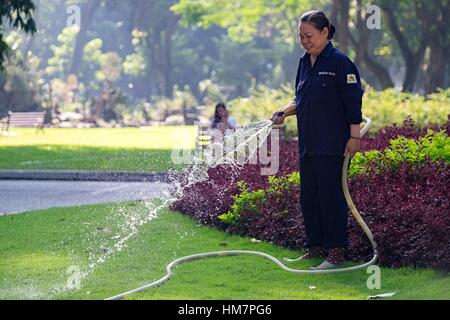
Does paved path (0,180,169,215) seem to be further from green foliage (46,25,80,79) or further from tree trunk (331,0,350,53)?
green foliage (46,25,80,79)

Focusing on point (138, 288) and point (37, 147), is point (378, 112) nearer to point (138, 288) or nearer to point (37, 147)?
point (37, 147)

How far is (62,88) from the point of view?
6950 centimetres

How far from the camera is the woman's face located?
27.1 feet

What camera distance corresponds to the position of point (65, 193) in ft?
53.1

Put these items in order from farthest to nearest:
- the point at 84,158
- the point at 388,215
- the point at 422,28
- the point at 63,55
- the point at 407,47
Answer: the point at 63,55
the point at 422,28
the point at 407,47
the point at 84,158
the point at 388,215

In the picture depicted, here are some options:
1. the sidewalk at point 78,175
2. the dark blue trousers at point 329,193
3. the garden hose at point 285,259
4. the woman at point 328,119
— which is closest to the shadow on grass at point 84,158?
the sidewalk at point 78,175

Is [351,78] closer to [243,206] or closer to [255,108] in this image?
[243,206]

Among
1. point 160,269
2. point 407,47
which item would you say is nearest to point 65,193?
point 160,269

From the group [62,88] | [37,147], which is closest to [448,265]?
[37,147]

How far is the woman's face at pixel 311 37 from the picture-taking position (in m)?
8.25

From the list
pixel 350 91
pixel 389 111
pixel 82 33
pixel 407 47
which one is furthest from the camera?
pixel 82 33

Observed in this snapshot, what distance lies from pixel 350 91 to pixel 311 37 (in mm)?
498

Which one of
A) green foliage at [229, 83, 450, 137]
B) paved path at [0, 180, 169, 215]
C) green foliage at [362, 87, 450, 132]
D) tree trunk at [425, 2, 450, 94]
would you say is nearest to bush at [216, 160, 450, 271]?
paved path at [0, 180, 169, 215]

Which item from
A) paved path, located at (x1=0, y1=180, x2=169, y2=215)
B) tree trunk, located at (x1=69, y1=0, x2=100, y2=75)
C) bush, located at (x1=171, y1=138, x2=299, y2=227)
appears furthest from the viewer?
tree trunk, located at (x1=69, y1=0, x2=100, y2=75)
